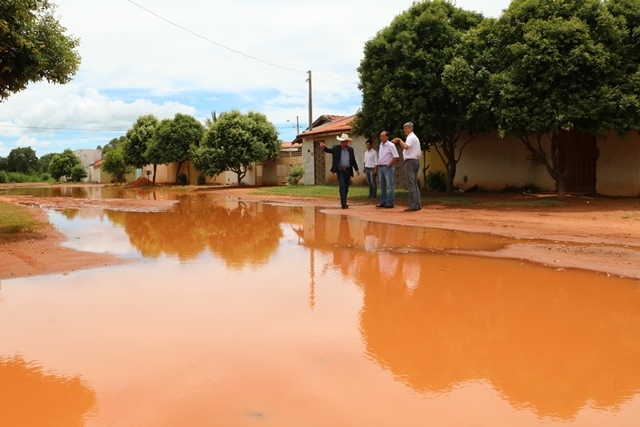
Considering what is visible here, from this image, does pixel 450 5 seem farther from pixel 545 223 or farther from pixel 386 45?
pixel 545 223

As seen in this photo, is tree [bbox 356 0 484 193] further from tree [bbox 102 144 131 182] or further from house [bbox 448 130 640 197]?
tree [bbox 102 144 131 182]

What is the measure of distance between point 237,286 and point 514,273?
2692mm

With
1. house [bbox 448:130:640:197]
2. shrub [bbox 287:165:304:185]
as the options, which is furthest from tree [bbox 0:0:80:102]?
shrub [bbox 287:165:304:185]

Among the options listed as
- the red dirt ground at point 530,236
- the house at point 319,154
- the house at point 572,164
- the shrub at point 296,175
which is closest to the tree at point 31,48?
the red dirt ground at point 530,236

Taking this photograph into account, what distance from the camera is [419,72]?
48.8ft

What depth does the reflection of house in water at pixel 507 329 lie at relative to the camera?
8.97ft

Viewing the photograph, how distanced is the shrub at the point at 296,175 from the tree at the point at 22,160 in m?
67.7

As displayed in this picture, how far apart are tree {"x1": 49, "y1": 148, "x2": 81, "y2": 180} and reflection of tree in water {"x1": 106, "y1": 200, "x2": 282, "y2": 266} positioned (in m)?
61.4


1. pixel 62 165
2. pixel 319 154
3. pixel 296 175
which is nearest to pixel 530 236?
pixel 319 154

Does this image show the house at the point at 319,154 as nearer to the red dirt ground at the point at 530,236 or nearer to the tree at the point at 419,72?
the tree at the point at 419,72

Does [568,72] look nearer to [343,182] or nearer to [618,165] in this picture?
[618,165]

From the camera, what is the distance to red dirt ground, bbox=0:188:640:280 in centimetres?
578

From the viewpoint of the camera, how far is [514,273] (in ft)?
17.3

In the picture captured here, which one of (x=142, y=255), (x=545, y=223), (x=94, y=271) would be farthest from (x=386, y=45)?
(x=94, y=271)
